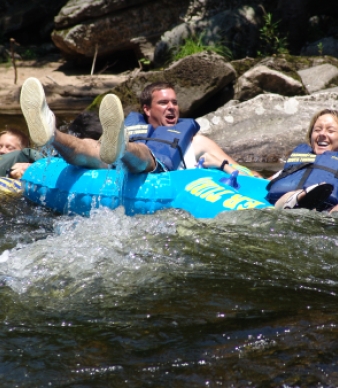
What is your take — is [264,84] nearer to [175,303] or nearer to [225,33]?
[225,33]

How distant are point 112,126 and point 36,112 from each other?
475 millimetres

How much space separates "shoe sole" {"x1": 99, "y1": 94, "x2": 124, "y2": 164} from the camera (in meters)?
3.78

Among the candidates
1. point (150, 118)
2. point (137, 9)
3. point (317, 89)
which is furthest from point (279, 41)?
point (150, 118)

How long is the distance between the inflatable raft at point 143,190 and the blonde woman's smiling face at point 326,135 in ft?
1.59

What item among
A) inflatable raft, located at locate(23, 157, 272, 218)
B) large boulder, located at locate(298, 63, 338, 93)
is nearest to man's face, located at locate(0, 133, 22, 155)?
inflatable raft, located at locate(23, 157, 272, 218)

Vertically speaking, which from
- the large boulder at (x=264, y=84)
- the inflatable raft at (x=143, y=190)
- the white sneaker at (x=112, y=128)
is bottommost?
the large boulder at (x=264, y=84)

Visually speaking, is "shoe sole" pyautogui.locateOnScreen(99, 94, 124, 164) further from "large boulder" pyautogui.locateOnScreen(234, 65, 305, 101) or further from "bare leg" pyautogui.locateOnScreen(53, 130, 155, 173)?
"large boulder" pyautogui.locateOnScreen(234, 65, 305, 101)

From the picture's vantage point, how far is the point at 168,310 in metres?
2.78

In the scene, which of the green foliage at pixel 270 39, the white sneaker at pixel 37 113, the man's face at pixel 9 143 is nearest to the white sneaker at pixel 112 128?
the white sneaker at pixel 37 113

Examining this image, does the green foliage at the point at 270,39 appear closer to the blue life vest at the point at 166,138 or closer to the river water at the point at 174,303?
the blue life vest at the point at 166,138

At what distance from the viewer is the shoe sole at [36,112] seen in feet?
12.5

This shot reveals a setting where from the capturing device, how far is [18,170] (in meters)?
5.12

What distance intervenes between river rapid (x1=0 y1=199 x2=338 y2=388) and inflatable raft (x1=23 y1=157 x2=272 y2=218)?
218 millimetres

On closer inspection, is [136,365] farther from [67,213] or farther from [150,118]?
[150,118]
